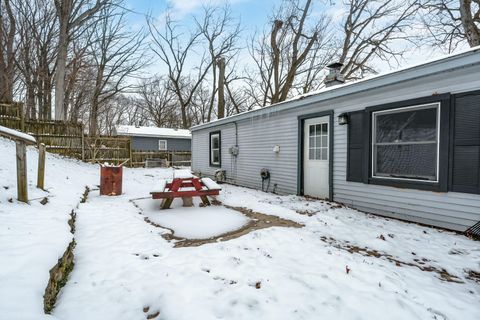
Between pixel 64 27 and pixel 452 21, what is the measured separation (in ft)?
63.0

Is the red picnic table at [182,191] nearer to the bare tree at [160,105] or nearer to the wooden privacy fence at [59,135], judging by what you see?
the wooden privacy fence at [59,135]

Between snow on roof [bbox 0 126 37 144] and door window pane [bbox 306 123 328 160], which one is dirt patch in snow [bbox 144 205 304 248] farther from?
door window pane [bbox 306 123 328 160]

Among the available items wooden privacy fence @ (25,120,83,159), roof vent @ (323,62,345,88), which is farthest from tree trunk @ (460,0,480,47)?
wooden privacy fence @ (25,120,83,159)

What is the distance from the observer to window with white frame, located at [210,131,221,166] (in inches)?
423

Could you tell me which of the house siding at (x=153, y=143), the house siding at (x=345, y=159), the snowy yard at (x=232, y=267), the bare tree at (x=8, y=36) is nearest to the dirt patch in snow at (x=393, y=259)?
the snowy yard at (x=232, y=267)

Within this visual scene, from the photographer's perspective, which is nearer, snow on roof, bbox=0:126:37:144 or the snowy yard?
the snowy yard

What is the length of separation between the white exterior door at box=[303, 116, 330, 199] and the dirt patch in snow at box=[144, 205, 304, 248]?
6.80 feet

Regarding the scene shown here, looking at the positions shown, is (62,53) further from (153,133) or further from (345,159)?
(345,159)

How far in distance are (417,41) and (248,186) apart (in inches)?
495

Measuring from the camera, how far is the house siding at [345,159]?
389 cm

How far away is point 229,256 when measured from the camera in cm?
287

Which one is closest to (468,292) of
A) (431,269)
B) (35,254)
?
(431,269)

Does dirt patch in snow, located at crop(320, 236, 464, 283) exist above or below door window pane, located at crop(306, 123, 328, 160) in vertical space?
below

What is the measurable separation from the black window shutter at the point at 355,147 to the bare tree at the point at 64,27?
44.2 ft
